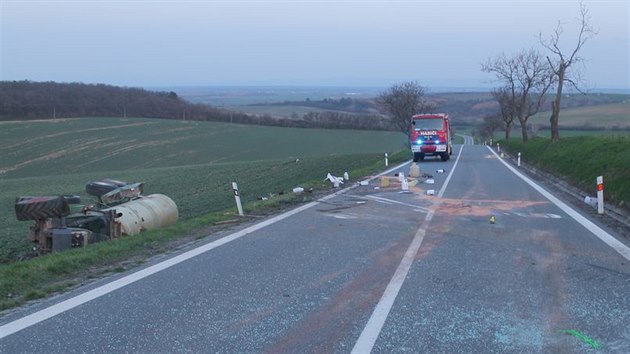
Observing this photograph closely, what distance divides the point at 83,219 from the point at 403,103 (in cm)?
6403

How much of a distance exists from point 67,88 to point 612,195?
284ft

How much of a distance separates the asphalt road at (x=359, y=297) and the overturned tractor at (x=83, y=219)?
250 centimetres

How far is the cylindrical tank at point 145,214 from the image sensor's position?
14.1m

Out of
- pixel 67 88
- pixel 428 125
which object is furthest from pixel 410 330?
pixel 67 88

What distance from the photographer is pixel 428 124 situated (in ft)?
145

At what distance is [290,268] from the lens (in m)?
9.49

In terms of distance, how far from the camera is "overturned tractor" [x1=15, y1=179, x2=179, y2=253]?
12500 mm

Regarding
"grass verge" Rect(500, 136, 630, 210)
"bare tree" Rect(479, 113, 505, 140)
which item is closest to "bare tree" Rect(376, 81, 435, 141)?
"bare tree" Rect(479, 113, 505, 140)

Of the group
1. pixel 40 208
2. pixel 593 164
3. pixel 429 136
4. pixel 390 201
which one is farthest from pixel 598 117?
pixel 40 208

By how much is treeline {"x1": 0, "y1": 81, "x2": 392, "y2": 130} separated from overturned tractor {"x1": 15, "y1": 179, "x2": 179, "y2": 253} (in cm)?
7032

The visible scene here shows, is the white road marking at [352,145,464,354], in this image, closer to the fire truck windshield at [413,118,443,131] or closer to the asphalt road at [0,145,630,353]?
the asphalt road at [0,145,630,353]

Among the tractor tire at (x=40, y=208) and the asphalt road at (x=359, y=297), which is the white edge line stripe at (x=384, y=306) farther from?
the tractor tire at (x=40, y=208)

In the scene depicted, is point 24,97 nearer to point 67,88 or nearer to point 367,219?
point 67,88

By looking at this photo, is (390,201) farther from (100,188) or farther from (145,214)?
(100,188)
